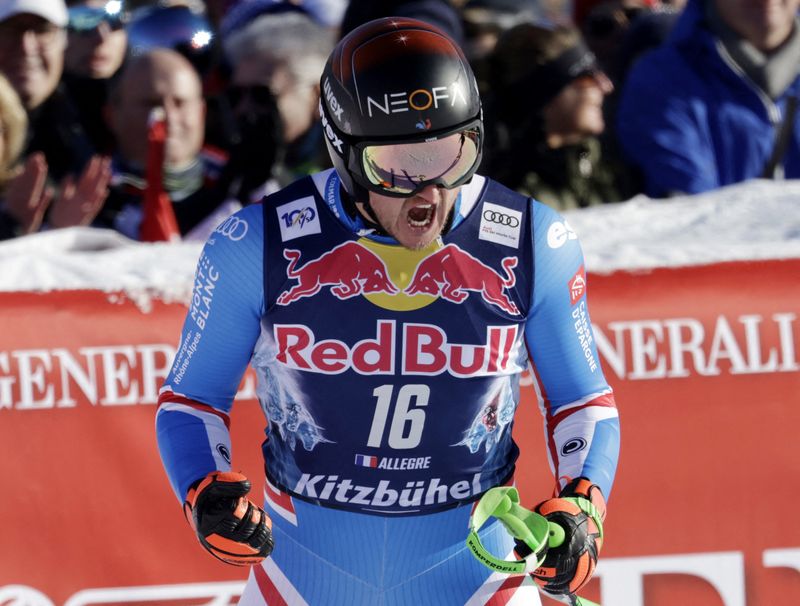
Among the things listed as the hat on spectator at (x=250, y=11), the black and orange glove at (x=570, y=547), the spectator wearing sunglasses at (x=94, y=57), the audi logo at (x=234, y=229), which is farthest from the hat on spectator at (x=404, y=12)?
the black and orange glove at (x=570, y=547)

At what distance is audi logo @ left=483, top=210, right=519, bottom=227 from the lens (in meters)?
2.90

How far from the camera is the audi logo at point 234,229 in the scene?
2873 millimetres

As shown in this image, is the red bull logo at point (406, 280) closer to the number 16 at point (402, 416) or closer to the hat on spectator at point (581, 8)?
the number 16 at point (402, 416)

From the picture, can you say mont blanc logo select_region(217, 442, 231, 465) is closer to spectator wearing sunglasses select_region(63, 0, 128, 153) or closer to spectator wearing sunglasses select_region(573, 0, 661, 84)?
spectator wearing sunglasses select_region(63, 0, 128, 153)

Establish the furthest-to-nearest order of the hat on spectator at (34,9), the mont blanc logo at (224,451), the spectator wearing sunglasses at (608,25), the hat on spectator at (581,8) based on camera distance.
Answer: the hat on spectator at (581,8), the spectator wearing sunglasses at (608,25), the hat on spectator at (34,9), the mont blanc logo at (224,451)

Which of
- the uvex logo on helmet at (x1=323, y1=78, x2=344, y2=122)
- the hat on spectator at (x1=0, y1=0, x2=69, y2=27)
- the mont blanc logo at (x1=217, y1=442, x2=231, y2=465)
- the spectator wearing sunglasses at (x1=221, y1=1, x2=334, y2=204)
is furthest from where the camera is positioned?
the hat on spectator at (x1=0, y1=0, x2=69, y2=27)

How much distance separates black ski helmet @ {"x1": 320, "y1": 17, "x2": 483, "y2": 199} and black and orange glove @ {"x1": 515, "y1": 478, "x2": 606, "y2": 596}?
67 cm

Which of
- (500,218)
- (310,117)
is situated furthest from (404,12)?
(500,218)

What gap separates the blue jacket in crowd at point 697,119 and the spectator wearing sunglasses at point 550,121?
0.14 meters

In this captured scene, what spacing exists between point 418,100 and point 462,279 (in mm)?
409

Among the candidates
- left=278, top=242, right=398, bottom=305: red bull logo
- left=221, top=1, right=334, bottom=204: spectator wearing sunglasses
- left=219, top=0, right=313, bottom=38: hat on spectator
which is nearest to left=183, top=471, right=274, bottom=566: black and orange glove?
left=278, top=242, right=398, bottom=305: red bull logo

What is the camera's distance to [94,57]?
6.08 m

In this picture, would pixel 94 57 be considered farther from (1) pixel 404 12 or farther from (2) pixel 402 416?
(2) pixel 402 416

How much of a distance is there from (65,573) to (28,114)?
217 centimetres
